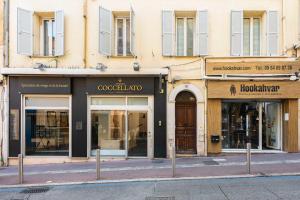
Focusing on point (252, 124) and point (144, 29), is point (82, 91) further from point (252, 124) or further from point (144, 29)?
point (252, 124)

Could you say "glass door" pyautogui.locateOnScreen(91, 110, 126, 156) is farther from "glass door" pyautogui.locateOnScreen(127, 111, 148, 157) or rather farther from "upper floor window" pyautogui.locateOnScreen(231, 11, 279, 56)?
"upper floor window" pyautogui.locateOnScreen(231, 11, 279, 56)

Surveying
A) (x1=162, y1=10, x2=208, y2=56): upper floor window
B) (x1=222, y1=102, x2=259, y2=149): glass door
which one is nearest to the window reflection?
(x1=162, y1=10, x2=208, y2=56): upper floor window

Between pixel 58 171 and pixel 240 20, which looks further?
pixel 240 20

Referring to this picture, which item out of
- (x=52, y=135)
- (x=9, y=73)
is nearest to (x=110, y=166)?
(x=52, y=135)

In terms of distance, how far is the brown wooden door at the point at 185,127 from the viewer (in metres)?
14.5

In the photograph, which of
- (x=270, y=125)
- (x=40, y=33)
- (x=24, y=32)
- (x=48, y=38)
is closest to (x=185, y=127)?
(x=270, y=125)

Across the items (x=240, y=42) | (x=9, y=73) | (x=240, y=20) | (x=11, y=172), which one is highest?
(x=240, y=20)

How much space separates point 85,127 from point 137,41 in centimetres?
411

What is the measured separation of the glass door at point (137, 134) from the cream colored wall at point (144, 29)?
2107 mm

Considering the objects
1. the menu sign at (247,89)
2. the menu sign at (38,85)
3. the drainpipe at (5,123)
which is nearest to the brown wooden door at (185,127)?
the menu sign at (247,89)

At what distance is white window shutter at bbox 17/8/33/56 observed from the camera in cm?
1398

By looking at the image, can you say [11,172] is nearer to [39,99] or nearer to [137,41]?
[39,99]

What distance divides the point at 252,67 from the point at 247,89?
2.96 ft

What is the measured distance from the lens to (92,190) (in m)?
9.28
